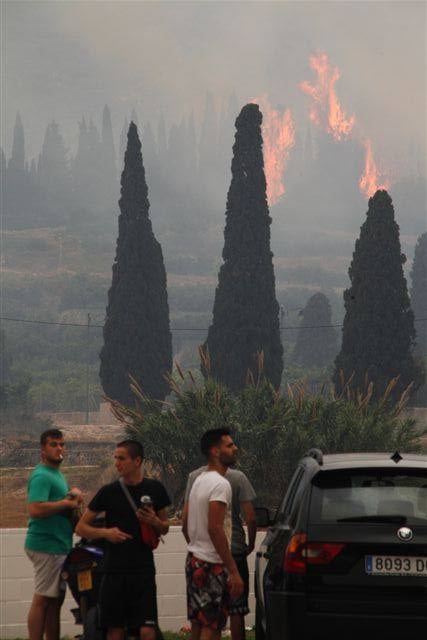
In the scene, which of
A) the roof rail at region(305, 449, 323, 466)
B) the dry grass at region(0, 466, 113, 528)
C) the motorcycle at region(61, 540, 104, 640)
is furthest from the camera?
the dry grass at region(0, 466, 113, 528)

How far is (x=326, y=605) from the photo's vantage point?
265 inches

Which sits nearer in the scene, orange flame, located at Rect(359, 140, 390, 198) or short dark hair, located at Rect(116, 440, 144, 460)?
short dark hair, located at Rect(116, 440, 144, 460)

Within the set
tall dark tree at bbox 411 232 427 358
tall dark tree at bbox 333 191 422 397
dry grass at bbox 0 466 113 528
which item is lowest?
dry grass at bbox 0 466 113 528

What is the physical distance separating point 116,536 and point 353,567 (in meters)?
1.40

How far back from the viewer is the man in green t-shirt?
855cm

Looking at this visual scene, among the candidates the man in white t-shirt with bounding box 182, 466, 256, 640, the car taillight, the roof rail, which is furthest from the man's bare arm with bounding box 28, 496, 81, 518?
the car taillight

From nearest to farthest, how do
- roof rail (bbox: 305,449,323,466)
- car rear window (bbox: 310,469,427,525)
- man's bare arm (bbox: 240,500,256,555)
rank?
car rear window (bbox: 310,469,427,525) → roof rail (bbox: 305,449,323,466) → man's bare arm (bbox: 240,500,256,555)

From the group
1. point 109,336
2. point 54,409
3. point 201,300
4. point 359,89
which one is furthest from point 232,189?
point 359,89

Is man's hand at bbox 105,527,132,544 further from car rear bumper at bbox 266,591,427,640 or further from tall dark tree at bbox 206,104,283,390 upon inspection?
tall dark tree at bbox 206,104,283,390

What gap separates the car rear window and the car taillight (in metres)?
0.14

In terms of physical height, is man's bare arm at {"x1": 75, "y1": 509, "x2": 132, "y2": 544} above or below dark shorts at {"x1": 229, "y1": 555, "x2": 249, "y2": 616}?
above

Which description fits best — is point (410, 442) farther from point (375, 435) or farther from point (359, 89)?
point (359, 89)

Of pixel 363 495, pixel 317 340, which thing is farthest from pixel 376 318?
pixel 317 340

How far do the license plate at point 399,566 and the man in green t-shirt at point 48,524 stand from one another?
→ 254cm
